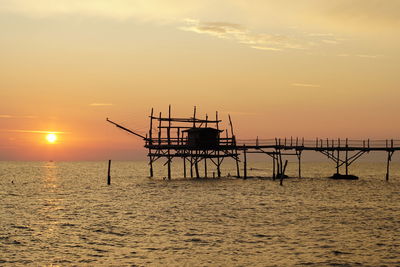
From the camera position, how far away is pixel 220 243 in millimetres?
25750

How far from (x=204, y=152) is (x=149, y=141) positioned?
7.11 m

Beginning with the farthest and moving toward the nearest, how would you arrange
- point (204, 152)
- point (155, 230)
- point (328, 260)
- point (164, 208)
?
point (204, 152) → point (164, 208) → point (155, 230) → point (328, 260)

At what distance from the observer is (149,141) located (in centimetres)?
6556

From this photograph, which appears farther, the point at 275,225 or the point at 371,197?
the point at 371,197

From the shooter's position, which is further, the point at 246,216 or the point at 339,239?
the point at 246,216

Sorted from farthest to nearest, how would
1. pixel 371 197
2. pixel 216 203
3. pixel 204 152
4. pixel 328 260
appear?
pixel 204 152 < pixel 371 197 < pixel 216 203 < pixel 328 260

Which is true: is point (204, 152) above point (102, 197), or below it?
above

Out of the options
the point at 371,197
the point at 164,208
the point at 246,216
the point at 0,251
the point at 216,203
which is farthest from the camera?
the point at 371,197

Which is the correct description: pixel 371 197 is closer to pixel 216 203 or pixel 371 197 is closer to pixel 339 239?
pixel 216 203

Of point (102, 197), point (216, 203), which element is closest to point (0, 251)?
point (216, 203)

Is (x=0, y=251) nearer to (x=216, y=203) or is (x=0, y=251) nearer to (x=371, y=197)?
(x=216, y=203)

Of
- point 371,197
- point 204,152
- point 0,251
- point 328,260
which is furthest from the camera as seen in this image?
point 204,152

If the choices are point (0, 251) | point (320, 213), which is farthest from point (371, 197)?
point (0, 251)

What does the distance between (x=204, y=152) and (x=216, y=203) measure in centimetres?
2204
